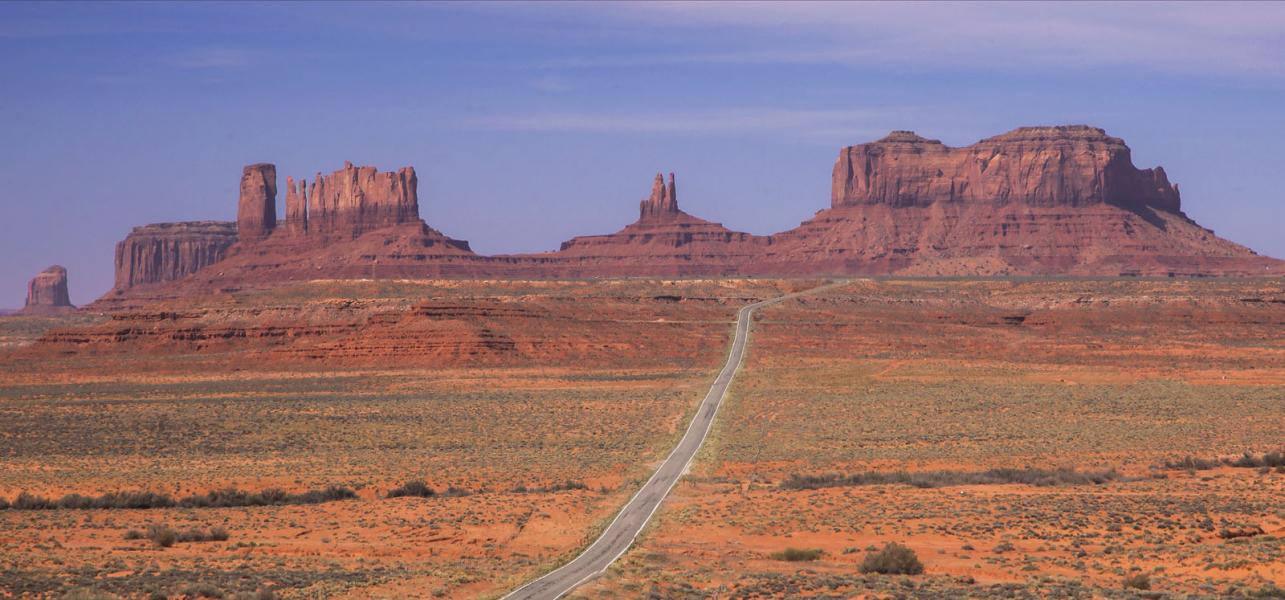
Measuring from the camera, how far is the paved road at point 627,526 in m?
27.2

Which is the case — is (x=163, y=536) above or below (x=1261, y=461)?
below

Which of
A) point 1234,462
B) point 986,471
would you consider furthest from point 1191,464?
point 986,471

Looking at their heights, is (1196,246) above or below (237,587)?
above

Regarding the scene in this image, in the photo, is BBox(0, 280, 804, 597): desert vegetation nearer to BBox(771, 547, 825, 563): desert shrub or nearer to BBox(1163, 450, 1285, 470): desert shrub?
BBox(771, 547, 825, 563): desert shrub

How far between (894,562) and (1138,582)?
181 inches

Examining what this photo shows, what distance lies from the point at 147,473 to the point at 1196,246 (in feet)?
557

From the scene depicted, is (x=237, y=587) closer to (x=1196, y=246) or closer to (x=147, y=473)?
(x=147, y=473)

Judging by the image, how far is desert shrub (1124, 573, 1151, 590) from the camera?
86.3 feet

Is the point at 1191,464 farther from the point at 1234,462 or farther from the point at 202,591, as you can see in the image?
the point at 202,591

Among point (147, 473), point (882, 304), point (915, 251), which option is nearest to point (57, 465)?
point (147, 473)

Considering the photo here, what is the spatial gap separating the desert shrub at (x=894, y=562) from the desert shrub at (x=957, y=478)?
11293 millimetres

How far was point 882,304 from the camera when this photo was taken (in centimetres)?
11881

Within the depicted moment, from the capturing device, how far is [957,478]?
4128 cm

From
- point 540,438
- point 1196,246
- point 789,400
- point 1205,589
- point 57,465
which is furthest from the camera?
point 1196,246
